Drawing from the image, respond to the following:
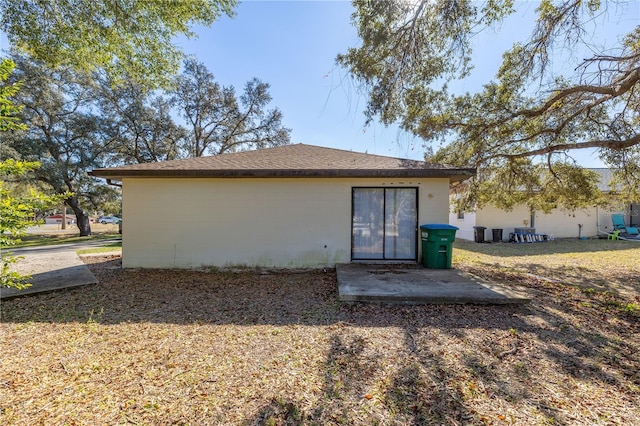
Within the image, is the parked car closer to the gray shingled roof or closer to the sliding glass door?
the gray shingled roof

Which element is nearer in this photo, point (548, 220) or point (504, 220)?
point (504, 220)

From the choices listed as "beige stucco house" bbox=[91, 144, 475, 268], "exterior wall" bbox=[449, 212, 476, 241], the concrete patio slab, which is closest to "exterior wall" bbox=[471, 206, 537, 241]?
"exterior wall" bbox=[449, 212, 476, 241]

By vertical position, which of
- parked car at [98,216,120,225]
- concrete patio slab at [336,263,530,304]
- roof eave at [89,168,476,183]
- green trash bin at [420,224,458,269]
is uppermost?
roof eave at [89,168,476,183]

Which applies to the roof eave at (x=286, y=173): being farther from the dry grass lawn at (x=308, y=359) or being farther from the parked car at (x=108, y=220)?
the parked car at (x=108, y=220)

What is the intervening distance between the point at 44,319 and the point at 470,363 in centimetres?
604

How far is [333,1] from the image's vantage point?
6898 mm

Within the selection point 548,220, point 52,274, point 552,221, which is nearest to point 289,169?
point 52,274

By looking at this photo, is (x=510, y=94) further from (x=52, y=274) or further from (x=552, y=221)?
(x=52, y=274)

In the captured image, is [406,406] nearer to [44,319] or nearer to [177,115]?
[44,319]

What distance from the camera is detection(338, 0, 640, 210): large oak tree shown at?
244 inches

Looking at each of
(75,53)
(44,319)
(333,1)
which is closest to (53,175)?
(75,53)

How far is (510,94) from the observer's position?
8.37 metres

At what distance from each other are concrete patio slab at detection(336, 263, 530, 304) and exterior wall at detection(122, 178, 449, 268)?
1270 millimetres

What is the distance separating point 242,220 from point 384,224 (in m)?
3.76
